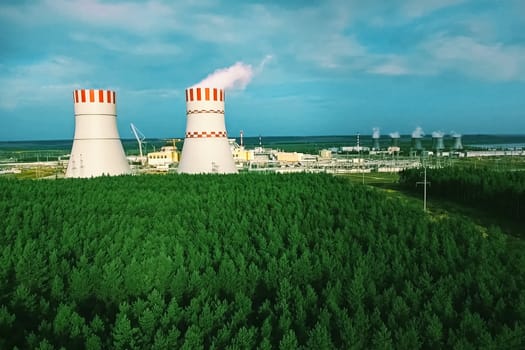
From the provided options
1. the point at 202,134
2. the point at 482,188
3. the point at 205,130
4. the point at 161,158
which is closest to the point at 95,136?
the point at 202,134

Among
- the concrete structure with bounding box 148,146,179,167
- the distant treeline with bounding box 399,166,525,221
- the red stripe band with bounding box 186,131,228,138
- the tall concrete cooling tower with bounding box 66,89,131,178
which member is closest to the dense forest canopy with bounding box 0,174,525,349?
the tall concrete cooling tower with bounding box 66,89,131,178

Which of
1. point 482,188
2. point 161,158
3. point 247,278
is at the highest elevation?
point 161,158

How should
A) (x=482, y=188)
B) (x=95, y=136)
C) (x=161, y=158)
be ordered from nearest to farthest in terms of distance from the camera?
(x=95, y=136) → (x=482, y=188) → (x=161, y=158)

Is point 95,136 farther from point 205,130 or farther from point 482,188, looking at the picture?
point 482,188

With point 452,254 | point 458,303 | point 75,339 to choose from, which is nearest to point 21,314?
point 75,339

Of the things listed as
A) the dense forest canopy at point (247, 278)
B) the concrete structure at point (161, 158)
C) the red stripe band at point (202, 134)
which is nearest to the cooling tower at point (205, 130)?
the red stripe band at point (202, 134)

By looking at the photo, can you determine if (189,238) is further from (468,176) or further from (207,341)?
(468,176)
